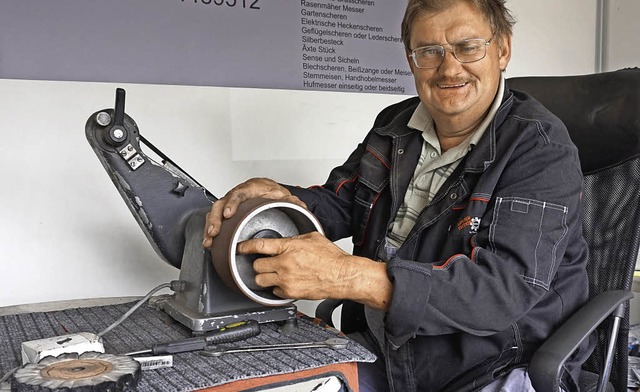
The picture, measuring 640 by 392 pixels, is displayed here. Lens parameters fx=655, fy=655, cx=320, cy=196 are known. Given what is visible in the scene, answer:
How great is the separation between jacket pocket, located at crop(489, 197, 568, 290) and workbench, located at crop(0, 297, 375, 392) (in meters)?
0.30

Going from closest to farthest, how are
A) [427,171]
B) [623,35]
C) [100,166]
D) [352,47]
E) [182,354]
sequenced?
Answer: [182,354] → [427,171] → [100,166] → [352,47] → [623,35]

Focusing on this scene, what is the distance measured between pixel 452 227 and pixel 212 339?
469mm

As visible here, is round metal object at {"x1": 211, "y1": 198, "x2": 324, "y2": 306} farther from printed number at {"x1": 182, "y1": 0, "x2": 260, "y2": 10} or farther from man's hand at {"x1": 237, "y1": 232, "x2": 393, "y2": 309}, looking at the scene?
printed number at {"x1": 182, "y1": 0, "x2": 260, "y2": 10}

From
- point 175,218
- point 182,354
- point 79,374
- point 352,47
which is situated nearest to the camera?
point 79,374

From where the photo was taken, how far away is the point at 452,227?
3.87 ft

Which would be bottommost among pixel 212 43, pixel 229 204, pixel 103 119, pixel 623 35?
pixel 229 204

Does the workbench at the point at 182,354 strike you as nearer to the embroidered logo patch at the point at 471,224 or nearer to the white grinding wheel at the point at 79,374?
the white grinding wheel at the point at 79,374

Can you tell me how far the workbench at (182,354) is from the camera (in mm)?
857

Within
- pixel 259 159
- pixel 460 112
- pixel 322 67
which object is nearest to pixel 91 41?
pixel 259 159

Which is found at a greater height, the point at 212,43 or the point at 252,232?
the point at 212,43

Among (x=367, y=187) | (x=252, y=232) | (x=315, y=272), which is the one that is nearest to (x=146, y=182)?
(x=252, y=232)

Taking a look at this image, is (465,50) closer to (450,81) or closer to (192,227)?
(450,81)

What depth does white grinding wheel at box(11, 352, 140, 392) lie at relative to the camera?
2.20 feet

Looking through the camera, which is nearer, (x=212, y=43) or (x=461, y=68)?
(x=461, y=68)
